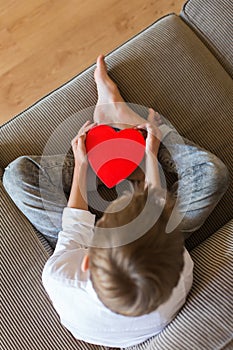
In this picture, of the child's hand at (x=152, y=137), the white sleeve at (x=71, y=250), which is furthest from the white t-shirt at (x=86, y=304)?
the child's hand at (x=152, y=137)

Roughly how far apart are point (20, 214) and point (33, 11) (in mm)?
785

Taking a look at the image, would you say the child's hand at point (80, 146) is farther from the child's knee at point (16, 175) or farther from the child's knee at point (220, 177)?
the child's knee at point (220, 177)

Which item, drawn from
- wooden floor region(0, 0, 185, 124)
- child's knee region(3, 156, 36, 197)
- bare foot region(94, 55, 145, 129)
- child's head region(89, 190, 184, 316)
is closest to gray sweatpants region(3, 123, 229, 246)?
child's knee region(3, 156, 36, 197)

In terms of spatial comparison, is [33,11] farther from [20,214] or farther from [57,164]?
[20,214]

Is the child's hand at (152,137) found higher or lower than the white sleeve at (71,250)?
higher

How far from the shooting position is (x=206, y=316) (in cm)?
91

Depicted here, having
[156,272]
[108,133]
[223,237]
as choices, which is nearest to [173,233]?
[156,272]

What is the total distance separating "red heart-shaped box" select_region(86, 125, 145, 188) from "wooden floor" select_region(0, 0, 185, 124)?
0.47 metres

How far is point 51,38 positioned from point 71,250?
2.65 ft

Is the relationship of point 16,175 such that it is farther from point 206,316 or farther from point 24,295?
point 206,316

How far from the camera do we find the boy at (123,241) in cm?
78

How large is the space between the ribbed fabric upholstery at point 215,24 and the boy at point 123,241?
0.92 feet

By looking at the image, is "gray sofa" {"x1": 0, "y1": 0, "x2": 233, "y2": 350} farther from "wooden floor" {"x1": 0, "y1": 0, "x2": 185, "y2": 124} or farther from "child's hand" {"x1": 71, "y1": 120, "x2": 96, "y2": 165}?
"wooden floor" {"x1": 0, "y1": 0, "x2": 185, "y2": 124}

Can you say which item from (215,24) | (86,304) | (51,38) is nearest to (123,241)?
(86,304)
